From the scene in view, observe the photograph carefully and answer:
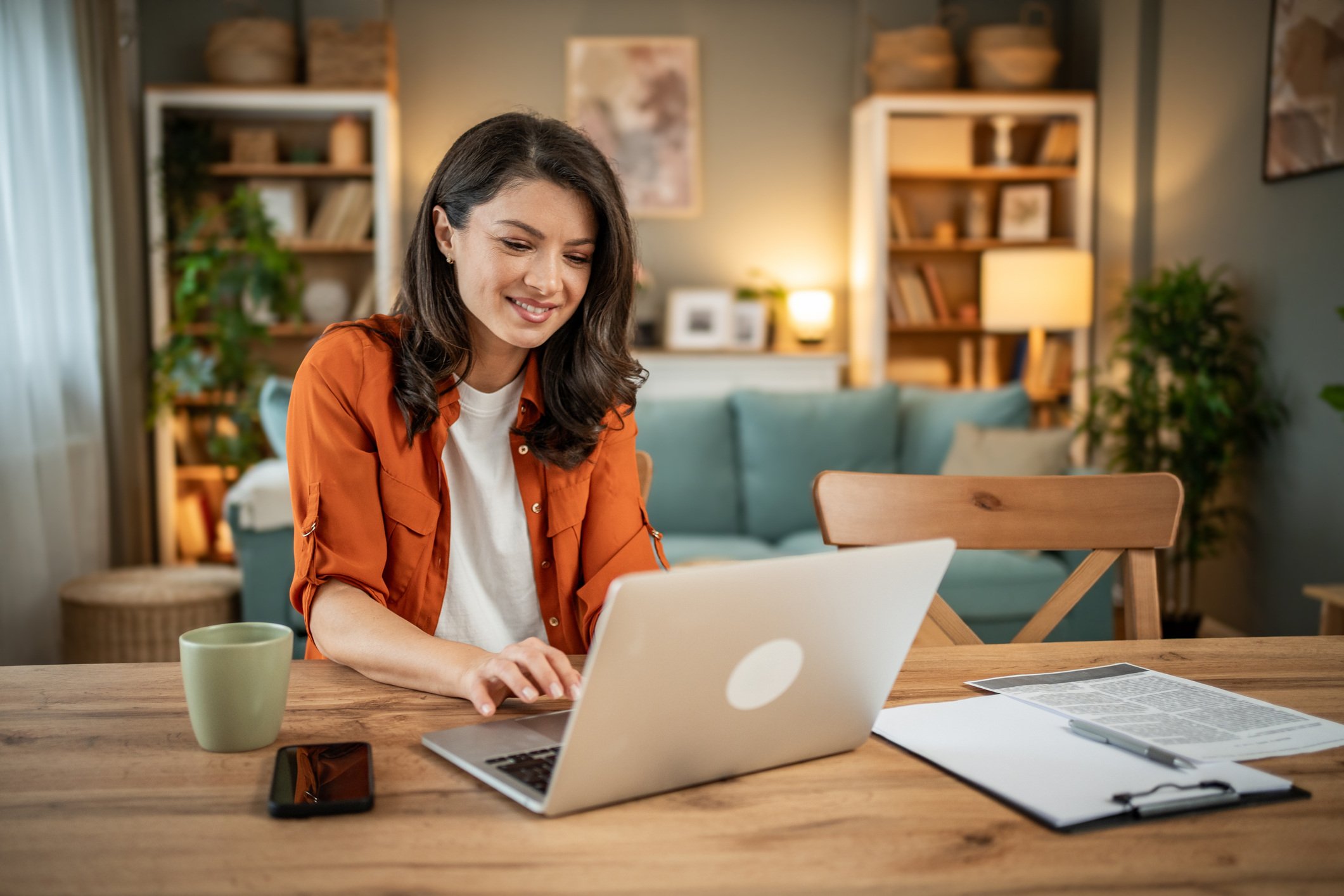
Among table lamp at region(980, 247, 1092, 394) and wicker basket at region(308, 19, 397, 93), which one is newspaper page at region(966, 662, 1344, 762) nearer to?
table lamp at region(980, 247, 1092, 394)

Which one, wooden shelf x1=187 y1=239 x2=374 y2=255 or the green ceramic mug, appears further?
wooden shelf x1=187 y1=239 x2=374 y2=255

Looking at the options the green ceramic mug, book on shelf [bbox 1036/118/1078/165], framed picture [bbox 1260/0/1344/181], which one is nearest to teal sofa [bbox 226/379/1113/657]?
framed picture [bbox 1260/0/1344/181]

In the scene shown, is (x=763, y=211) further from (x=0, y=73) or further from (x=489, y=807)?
(x=489, y=807)

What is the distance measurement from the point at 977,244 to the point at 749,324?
1.09 meters

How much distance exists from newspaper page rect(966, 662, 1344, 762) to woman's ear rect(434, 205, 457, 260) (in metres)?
0.78

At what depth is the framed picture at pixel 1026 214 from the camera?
5059mm

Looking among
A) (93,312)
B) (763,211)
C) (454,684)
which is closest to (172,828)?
(454,684)

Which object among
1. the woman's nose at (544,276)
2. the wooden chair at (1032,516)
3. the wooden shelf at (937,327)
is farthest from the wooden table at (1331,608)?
the wooden shelf at (937,327)

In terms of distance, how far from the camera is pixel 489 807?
0.73 metres

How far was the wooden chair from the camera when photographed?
4.50 feet

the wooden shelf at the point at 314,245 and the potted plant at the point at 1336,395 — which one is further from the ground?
the wooden shelf at the point at 314,245

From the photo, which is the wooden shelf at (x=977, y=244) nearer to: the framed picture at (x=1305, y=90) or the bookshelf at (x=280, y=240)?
the framed picture at (x=1305, y=90)

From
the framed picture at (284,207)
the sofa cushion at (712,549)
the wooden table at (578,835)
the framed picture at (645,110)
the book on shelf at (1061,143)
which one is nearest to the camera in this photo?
the wooden table at (578,835)

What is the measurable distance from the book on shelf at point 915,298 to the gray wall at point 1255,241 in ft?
3.00
